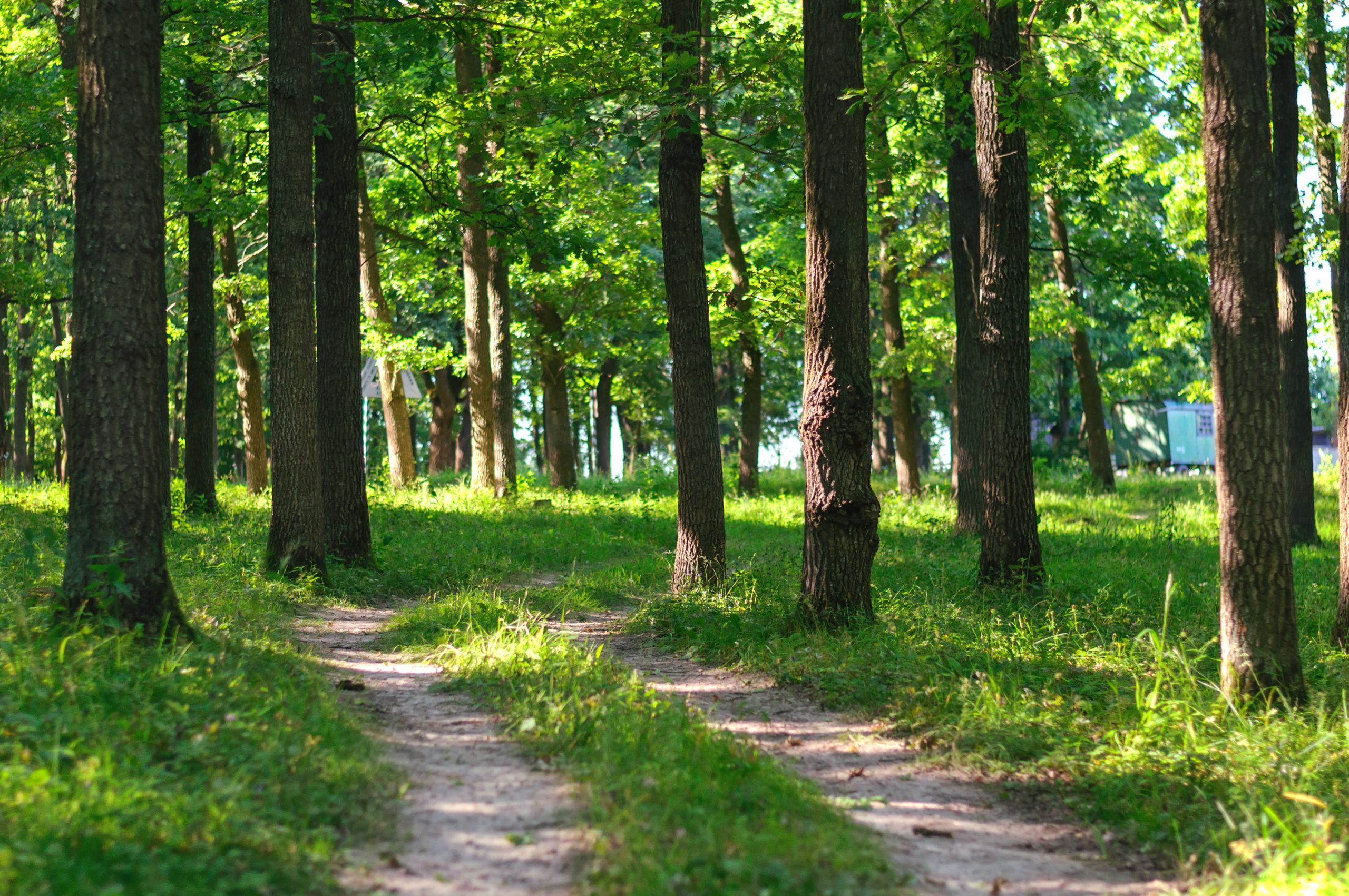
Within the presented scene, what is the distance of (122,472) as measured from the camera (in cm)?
640

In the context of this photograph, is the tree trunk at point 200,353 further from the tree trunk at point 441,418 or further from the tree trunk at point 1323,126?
the tree trunk at point 1323,126

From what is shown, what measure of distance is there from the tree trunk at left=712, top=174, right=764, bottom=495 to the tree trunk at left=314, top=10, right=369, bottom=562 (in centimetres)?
942

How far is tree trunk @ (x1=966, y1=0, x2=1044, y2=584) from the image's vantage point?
33.2 ft

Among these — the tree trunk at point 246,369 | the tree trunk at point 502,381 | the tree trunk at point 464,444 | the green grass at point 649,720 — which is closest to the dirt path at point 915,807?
the green grass at point 649,720

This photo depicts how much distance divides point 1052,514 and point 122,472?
1591cm

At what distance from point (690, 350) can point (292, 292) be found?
4.07 metres

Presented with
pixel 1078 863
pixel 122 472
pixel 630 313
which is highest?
pixel 630 313

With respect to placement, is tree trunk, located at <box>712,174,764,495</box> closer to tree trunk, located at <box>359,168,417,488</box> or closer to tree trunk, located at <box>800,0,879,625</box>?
tree trunk, located at <box>359,168,417,488</box>

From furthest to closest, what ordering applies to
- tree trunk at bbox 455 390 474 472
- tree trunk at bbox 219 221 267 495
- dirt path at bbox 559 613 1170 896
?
tree trunk at bbox 455 390 474 472
tree trunk at bbox 219 221 267 495
dirt path at bbox 559 613 1170 896

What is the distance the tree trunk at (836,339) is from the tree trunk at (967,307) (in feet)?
18.4

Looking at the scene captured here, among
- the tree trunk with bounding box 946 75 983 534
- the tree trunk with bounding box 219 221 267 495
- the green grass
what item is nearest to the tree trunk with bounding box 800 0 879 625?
the green grass

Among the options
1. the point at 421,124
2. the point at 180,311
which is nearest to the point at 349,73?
the point at 421,124

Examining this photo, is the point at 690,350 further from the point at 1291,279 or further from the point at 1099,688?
the point at 1291,279

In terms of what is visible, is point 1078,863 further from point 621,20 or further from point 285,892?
point 621,20
